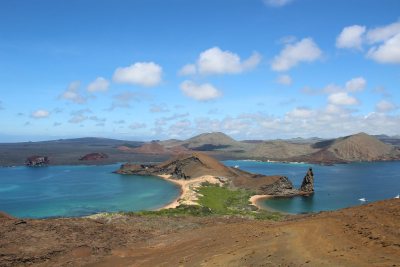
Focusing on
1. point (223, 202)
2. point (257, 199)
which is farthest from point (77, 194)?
point (257, 199)

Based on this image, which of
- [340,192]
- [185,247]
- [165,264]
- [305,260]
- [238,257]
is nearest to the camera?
[305,260]

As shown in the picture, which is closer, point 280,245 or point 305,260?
point 305,260

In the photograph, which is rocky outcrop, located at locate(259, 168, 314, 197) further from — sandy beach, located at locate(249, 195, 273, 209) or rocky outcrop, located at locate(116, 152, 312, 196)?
sandy beach, located at locate(249, 195, 273, 209)

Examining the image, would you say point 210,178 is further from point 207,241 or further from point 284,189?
point 207,241

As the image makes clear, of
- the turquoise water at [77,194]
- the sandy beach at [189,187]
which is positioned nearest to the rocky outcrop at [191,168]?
the sandy beach at [189,187]

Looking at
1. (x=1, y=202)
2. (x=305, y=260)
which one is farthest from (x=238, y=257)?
(x=1, y=202)

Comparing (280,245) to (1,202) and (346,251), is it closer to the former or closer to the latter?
(346,251)

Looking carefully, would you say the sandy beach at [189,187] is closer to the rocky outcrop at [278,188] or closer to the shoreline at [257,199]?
the shoreline at [257,199]

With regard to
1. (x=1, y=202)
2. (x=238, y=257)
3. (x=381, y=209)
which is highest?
(x=381, y=209)
